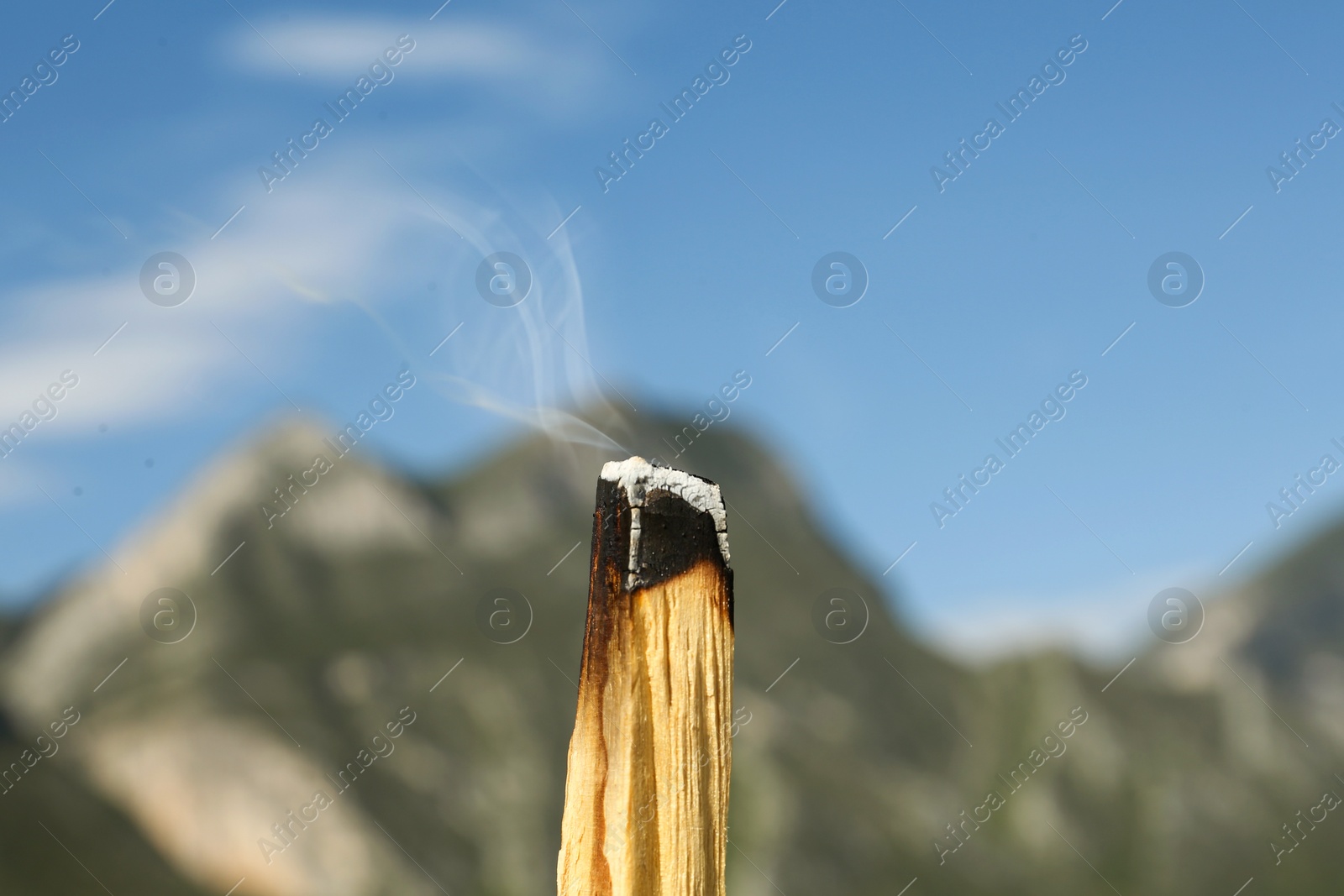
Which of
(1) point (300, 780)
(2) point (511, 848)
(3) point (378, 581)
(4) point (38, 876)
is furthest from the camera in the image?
(3) point (378, 581)

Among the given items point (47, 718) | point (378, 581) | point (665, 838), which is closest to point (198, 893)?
point (47, 718)

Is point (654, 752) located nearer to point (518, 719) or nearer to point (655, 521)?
point (655, 521)

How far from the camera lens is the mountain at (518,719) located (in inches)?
2122

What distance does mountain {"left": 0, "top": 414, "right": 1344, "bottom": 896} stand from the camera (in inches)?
2122

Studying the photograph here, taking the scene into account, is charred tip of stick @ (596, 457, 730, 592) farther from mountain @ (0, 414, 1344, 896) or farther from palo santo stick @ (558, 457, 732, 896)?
mountain @ (0, 414, 1344, 896)

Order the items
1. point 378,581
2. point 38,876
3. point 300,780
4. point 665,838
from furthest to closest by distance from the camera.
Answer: point 378,581 → point 300,780 → point 38,876 → point 665,838

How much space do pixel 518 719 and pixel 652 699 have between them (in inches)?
2403

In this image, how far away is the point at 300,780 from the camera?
5394 centimetres

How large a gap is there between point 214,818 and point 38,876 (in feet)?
23.8

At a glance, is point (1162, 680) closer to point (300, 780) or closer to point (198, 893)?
point (300, 780)

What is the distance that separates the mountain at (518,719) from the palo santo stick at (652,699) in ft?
153
